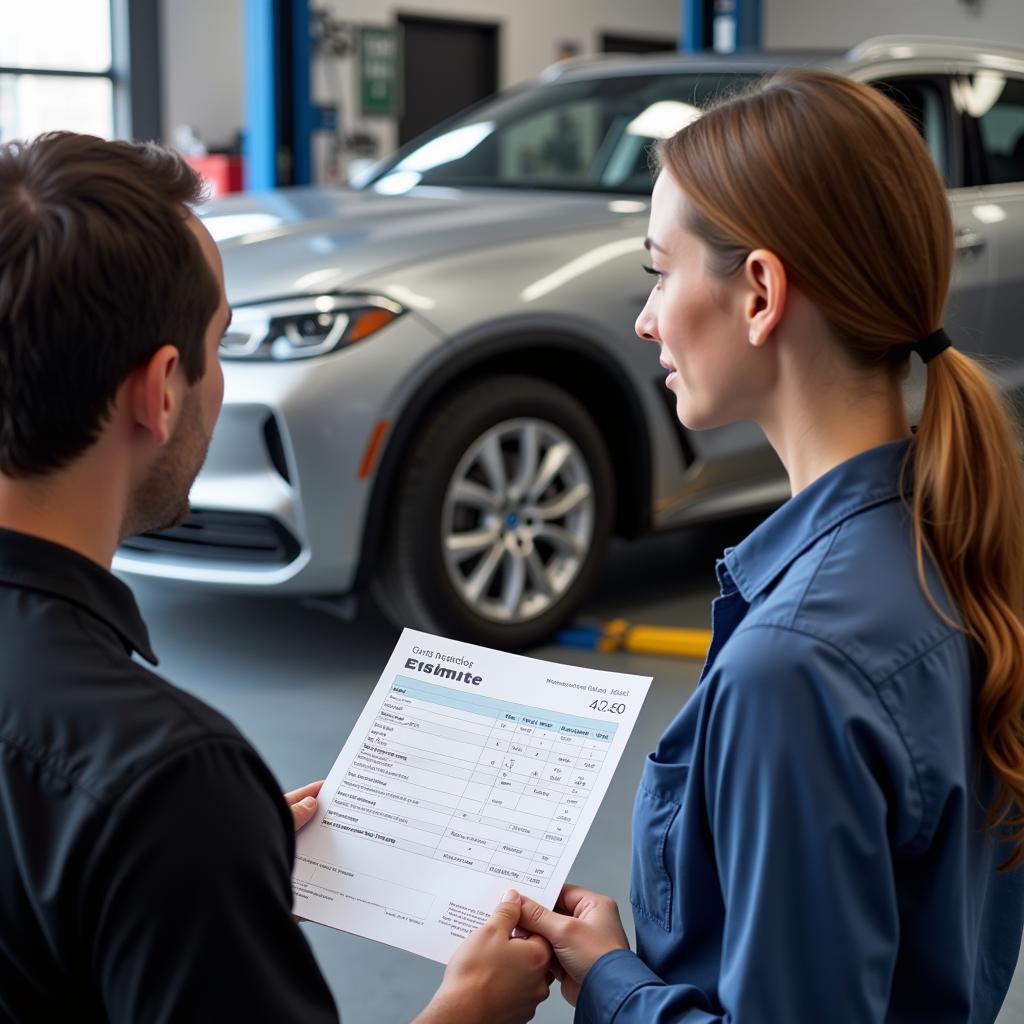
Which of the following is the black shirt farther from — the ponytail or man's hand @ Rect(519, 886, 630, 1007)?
the ponytail

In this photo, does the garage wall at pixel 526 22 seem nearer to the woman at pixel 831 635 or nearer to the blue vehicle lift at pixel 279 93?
the blue vehicle lift at pixel 279 93

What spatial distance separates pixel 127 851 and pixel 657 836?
48 centimetres

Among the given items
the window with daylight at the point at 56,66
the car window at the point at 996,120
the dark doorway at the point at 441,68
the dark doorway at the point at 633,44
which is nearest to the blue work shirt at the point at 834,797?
the car window at the point at 996,120

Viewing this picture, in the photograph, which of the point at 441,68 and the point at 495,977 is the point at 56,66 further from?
the point at 495,977

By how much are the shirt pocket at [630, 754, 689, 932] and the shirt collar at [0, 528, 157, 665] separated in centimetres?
44

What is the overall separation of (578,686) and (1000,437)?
414mm

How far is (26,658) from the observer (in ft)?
2.72

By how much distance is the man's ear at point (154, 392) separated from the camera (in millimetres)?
906

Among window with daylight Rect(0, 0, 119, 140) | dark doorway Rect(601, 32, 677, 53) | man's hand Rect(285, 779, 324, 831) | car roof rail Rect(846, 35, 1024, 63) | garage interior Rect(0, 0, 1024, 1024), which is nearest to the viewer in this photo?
man's hand Rect(285, 779, 324, 831)

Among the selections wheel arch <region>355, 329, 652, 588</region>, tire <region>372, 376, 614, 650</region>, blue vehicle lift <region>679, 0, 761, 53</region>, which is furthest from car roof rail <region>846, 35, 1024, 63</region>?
blue vehicle lift <region>679, 0, 761, 53</region>

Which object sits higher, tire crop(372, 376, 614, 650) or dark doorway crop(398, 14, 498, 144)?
dark doorway crop(398, 14, 498, 144)

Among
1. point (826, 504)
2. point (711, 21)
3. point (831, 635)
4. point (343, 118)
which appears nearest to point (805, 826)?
point (831, 635)

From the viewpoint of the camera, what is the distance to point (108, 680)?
83 centimetres

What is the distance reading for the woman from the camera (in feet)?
3.08
